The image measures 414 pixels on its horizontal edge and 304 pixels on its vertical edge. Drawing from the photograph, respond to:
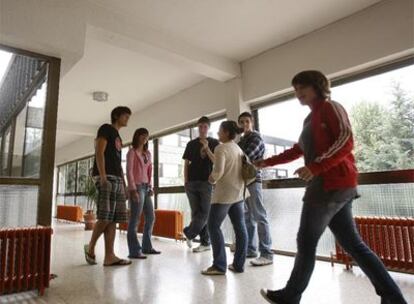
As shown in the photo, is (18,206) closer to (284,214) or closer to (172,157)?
(284,214)

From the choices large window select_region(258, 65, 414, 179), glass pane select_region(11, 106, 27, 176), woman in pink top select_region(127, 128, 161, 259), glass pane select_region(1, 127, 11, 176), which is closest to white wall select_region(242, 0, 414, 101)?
large window select_region(258, 65, 414, 179)

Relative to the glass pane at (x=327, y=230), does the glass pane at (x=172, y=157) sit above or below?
above

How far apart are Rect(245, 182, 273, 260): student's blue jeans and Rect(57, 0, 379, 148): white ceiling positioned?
4.99 feet

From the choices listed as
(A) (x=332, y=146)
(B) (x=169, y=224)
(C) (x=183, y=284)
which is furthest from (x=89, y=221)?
(A) (x=332, y=146)

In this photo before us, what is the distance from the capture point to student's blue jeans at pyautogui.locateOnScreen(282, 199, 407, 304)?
1.27 metres

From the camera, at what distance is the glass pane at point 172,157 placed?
4949mm

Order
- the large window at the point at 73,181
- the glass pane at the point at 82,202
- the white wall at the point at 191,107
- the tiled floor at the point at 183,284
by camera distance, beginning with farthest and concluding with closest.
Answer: the large window at the point at 73,181 < the glass pane at the point at 82,202 < the white wall at the point at 191,107 < the tiled floor at the point at 183,284

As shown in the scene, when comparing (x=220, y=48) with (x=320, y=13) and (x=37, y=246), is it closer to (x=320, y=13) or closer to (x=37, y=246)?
Result: (x=320, y=13)

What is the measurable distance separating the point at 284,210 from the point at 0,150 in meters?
2.65

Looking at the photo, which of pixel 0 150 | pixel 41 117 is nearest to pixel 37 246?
pixel 0 150

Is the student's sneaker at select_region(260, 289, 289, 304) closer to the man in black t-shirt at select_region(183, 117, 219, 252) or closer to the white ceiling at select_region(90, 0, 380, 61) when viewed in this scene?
the man in black t-shirt at select_region(183, 117, 219, 252)

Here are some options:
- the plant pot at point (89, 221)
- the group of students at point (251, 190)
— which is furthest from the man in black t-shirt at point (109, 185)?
the plant pot at point (89, 221)

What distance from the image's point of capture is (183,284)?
2.02 meters

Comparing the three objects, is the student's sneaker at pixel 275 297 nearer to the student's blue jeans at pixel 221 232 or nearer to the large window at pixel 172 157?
the student's blue jeans at pixel 221 232
